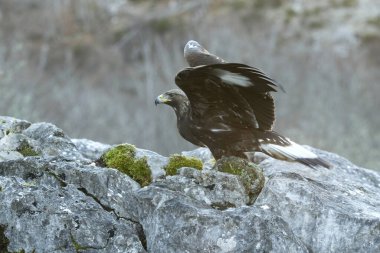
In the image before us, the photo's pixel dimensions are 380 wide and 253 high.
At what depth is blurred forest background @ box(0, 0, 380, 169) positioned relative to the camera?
3644cm

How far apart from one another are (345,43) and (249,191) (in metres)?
36.3

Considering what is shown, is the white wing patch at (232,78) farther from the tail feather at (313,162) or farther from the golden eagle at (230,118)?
the tail feather at (313,162)

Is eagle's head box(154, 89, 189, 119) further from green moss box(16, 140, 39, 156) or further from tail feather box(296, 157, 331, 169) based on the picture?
green moss box(16, 140, 39, 156)

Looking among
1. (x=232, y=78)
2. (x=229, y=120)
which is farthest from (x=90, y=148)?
(x=232, y=78)

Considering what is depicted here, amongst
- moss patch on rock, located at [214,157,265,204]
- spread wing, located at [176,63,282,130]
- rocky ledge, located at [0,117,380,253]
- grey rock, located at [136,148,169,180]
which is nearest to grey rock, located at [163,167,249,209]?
rocky ledge, located at [0,117,380,253]

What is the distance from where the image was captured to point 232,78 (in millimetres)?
7727

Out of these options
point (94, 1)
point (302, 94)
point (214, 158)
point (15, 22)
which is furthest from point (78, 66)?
A: point (214, 158)

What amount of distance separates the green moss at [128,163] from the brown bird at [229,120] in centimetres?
79

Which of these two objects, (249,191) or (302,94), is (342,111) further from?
(249,191)

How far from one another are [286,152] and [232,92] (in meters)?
0.99

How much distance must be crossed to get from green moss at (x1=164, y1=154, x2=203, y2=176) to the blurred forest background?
19.3 meters

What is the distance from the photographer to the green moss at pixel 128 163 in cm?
774

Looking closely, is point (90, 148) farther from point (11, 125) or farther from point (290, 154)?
point (290, 154)

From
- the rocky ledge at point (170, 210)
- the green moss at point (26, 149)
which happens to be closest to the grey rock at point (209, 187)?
the rocky ledge at point (170, 210)
